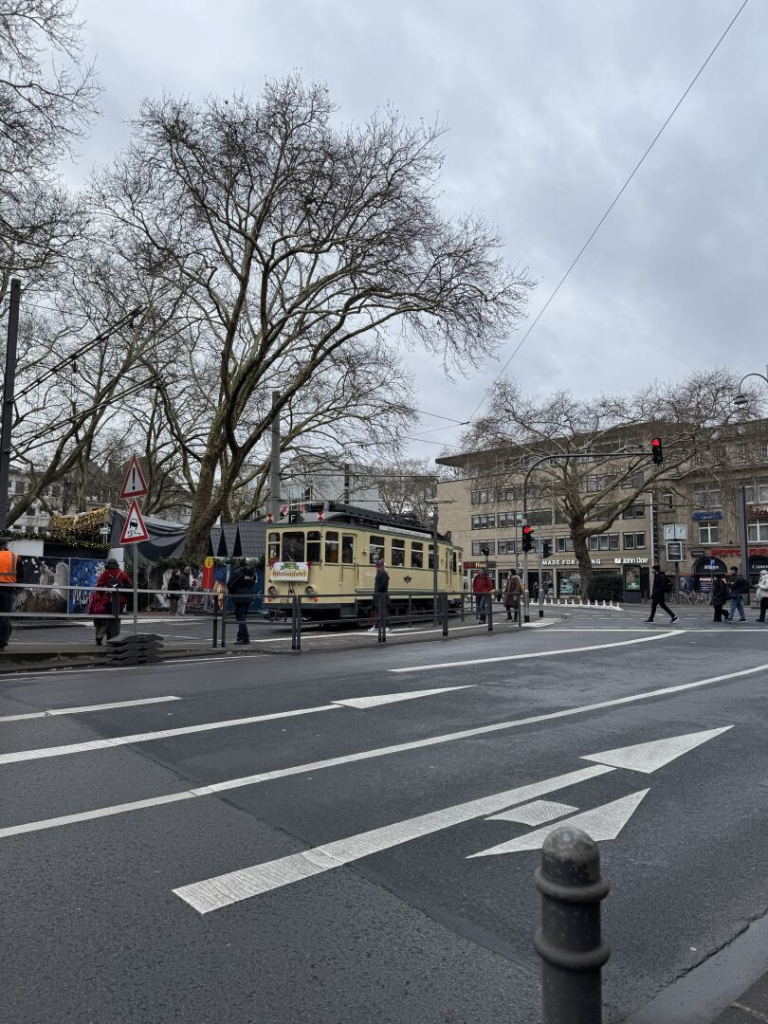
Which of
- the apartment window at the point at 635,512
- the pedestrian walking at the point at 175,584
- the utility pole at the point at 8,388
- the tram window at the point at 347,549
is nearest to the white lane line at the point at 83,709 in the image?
the utility pole at the point at 8,388

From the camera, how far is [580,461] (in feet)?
199

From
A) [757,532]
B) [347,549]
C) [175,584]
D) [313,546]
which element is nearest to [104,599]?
[313,546]

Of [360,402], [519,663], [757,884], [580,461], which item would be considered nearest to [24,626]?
[519,663]

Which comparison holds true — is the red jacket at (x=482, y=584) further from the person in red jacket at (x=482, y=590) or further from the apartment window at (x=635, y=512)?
the apartment window at (x=635, y=512)

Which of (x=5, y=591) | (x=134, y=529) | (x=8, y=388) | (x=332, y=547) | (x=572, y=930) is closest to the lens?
(x=572, y=930)

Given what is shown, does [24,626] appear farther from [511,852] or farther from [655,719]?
[511,852]

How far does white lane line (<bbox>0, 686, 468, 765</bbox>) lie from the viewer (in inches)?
233

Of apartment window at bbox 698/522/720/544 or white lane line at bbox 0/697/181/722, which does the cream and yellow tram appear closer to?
white lane line at bbox 0/697/181/722

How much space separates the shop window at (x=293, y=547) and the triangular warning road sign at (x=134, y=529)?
9215 millimetres

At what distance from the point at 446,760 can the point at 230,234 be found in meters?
25.0

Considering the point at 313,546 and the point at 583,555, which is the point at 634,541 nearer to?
the point at 583,555

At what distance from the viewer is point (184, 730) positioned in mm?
6820

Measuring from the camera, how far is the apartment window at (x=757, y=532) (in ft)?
212

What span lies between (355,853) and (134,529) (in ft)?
31.9
